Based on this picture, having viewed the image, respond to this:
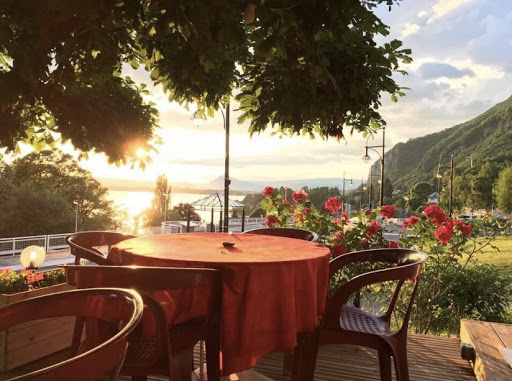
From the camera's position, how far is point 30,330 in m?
3.09

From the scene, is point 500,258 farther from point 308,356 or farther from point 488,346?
point 308,356

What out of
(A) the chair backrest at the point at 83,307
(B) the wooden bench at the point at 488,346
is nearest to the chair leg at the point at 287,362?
(B) the wooden bench at the point at 488,346

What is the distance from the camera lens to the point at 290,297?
2.12m

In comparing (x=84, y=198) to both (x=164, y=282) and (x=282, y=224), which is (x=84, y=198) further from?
(x=164, y=282)

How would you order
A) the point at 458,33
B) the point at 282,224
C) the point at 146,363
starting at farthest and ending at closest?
the point at 458,33, the point at 282,224, the point at 146,363

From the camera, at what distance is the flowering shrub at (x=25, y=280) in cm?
331

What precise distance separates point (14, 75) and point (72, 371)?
119 inches

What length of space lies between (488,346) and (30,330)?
322 cm

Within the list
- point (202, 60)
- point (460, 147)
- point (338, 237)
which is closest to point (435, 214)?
point (338, 237)

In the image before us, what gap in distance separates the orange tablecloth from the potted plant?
1208 mm

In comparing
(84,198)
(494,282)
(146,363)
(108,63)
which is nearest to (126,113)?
(108,63)

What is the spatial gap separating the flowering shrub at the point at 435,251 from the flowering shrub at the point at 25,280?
2.39 metres

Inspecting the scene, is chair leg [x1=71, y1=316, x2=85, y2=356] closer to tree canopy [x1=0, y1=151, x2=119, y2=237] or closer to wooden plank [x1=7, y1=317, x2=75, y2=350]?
wooden plank [x1=7, y1=317, x2=75, y2=350]

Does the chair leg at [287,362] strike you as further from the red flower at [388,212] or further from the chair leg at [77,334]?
the red flower at [388,212]
